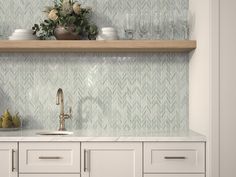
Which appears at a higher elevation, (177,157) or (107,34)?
(107,34)

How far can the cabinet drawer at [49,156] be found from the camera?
269 cm

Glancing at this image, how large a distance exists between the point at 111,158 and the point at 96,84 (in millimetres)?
803

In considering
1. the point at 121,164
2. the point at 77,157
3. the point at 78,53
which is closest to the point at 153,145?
the point at 121,164

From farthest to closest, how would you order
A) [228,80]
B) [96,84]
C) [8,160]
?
[96,84]
[8,160]
[228,80]

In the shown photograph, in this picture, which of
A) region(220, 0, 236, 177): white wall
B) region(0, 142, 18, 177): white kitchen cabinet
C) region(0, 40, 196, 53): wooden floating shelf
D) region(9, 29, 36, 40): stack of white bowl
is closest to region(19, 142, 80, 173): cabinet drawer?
region(0, 142, 18, 177): white kitchen cabinet

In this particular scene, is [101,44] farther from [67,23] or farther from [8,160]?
[8,160]

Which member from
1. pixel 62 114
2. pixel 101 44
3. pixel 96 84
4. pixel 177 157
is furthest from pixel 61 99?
pixel 177 157

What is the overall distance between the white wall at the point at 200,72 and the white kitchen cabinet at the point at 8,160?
1310 mm

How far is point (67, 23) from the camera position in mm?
3100

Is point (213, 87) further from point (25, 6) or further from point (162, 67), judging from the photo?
point (25, 6)

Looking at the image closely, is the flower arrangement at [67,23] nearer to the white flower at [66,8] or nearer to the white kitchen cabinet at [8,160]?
the white flower at [66,8]

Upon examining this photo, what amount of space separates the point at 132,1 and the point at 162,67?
614mm

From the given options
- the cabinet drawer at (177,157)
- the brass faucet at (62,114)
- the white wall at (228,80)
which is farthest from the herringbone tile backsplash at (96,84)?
the white wall at (228,80)

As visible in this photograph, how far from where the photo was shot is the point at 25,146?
2.69 metres
